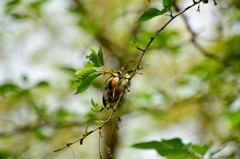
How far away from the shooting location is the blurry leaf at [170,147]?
2.29 ft

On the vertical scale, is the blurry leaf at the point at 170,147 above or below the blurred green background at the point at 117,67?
below

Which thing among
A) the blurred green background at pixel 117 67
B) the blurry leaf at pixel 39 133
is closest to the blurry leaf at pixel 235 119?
the blurred green background at pixel 117 67

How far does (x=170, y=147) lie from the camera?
2.31 ft

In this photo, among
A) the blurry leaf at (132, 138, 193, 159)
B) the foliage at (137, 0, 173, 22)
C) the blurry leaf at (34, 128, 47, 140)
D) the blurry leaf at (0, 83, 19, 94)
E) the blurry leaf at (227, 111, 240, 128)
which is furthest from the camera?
the blurry leaf at (34, 128, 47, 140)

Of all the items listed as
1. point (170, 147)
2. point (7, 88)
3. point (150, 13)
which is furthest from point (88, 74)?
point (7, 88)

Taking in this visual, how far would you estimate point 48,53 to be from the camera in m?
4.48

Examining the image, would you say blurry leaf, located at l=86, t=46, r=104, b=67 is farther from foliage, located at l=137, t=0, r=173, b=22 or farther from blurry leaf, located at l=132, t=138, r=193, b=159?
blurry leaf, located at l=132, t=138, r=193, b=159

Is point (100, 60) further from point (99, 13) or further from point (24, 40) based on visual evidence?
point (24, 40)

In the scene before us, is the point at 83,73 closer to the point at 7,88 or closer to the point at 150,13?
the point at 150,13

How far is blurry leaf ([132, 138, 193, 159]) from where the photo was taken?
70 cm

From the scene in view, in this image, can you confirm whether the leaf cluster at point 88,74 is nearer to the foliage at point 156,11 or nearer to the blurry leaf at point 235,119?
the foliage at point 156,11

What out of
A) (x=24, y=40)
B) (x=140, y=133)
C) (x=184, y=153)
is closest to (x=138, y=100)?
(x=184, y=153)

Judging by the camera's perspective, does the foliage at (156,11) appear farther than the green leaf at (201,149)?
No

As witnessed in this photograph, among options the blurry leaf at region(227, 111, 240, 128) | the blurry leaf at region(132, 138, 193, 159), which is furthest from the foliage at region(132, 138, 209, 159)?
the blurry leaf at region(227, 111, 240, 128)
